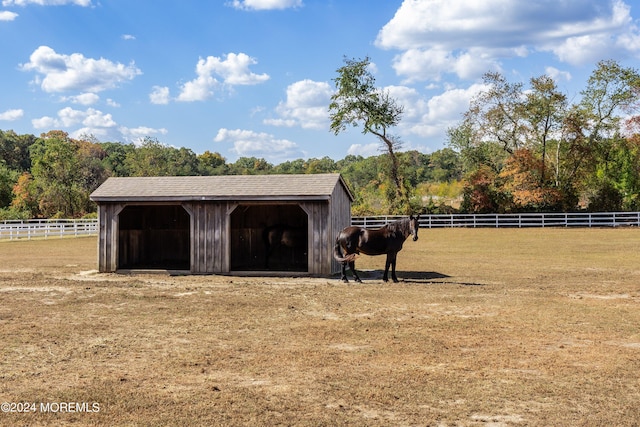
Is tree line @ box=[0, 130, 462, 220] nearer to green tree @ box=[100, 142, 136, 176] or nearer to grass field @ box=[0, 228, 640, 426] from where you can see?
green tree @ box=[100, 142, 136, 176]

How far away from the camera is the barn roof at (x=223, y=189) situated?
55.3ft

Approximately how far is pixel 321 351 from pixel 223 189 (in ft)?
33.8

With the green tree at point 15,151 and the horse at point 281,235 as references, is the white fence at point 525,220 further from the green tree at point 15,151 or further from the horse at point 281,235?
the green tree at point 15,151

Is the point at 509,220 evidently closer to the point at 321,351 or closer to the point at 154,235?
the point at 154,235

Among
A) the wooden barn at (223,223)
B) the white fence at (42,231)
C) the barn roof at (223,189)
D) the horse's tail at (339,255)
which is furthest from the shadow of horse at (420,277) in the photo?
the white fence at (42,231)

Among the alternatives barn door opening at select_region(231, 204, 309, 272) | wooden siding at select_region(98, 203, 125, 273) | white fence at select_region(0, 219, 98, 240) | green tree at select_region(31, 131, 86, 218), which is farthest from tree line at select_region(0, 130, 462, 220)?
wooden siding at select_region(98, 203, 125, 273)

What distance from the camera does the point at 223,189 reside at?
57.7 ft

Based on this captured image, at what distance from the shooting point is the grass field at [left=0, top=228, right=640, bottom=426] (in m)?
5.69

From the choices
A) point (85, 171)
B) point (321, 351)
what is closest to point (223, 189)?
point (321, 351)

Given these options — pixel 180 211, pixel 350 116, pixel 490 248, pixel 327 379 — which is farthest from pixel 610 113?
pixel 327 379

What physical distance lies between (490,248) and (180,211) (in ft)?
45.7

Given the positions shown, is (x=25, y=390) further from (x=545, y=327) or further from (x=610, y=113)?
(x=610, y=113)

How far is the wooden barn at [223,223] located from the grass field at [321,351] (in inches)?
53.2

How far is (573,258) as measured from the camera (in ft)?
72.7
